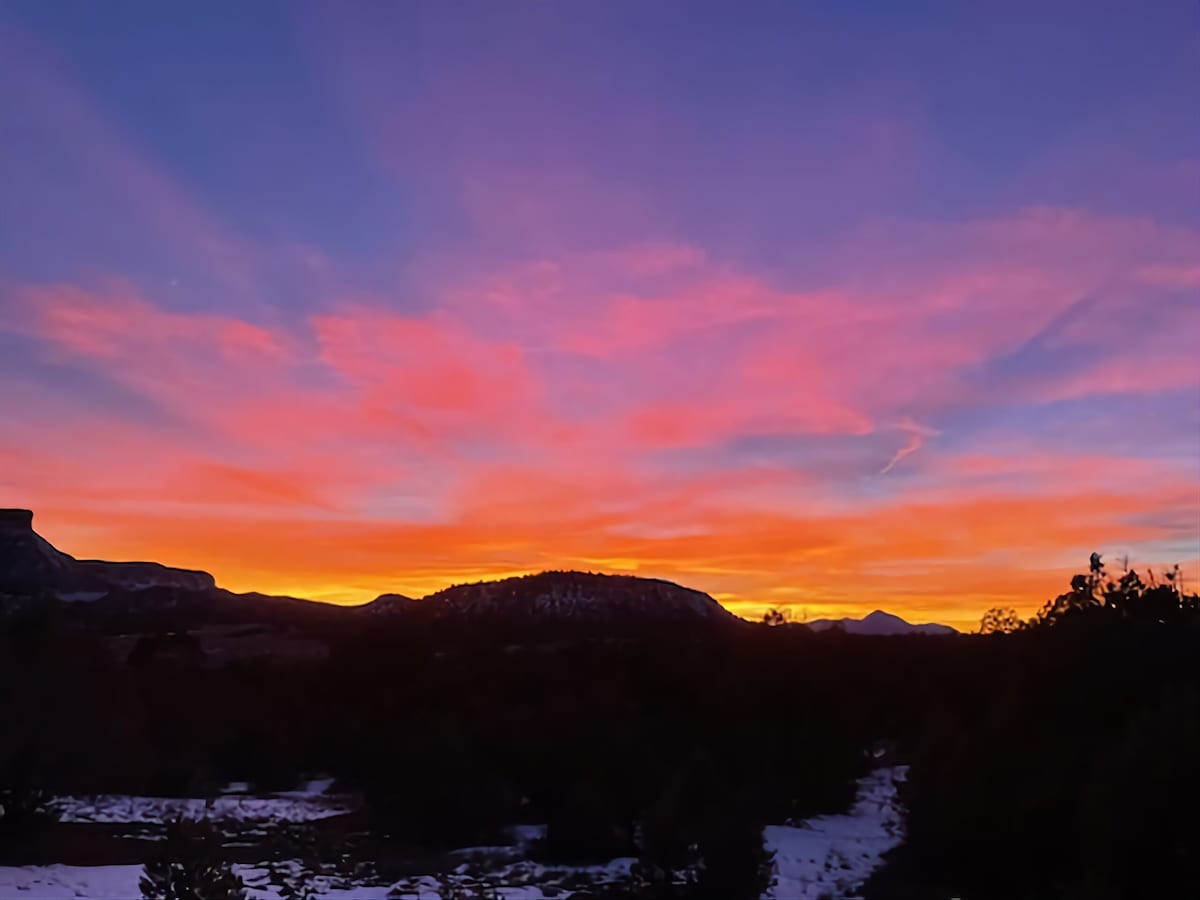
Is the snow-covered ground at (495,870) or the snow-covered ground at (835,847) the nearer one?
the snow-covered ground at (495,870)

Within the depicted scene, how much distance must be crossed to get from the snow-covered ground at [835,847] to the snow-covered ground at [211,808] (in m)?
11.0

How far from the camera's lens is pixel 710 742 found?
28016 millimetres

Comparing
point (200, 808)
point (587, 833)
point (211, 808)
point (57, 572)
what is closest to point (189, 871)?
point (587, 833)

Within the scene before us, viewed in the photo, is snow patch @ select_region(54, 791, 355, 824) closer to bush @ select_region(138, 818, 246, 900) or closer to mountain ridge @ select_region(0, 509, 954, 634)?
bush @ select_region(138, 818, 246, 900)

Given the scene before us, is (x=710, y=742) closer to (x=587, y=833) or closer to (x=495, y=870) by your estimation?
(x=587, y=833)

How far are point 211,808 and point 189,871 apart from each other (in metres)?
15.7

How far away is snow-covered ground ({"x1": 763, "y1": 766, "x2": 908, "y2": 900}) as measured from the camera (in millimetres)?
17630

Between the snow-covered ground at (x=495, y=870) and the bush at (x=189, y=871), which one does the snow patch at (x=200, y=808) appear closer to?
the snow-covered ground at (x=495, y=870)

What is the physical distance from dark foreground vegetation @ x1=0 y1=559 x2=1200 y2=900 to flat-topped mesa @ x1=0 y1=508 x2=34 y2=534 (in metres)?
62.2

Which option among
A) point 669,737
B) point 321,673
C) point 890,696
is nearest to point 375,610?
point 321,673

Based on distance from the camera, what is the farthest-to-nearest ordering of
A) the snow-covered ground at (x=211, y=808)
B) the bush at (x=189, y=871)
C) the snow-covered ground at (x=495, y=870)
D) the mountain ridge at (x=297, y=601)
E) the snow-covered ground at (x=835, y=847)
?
the mountain ridge at (x=297, y=601) → the snow-covered ground at (x=211, y=808) → the snow-covered ground at (x=835, y=847) → the snow-covered ground at (x=495, y=870) → the bush at (x=189, y=871)

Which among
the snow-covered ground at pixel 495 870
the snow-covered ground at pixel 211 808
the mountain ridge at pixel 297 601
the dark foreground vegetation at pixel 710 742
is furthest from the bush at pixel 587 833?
the mountain ridge at pixel 297 601

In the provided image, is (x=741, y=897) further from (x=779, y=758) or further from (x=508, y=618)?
(x=508, y=618)

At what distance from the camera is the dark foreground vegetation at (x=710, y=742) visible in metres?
13.6
